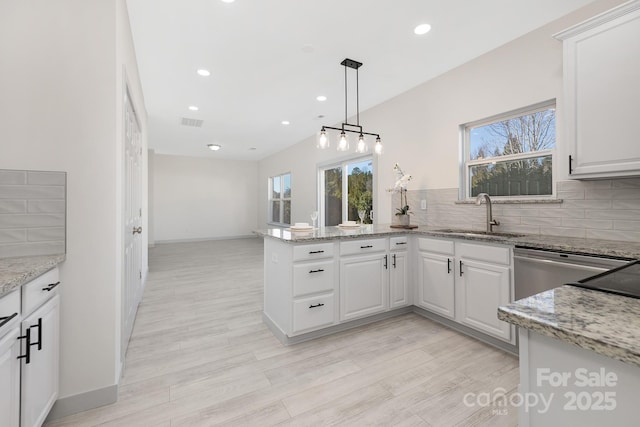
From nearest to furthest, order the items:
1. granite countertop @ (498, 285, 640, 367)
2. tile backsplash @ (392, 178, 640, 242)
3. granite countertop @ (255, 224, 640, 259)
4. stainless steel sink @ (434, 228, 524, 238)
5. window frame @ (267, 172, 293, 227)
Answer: granite countertop @ (498, 285, 640, 367)
granite countertop @ (255, 224, 640, 259)
tile backsplash @ (392, 178, 640, 242)
stainless steel sink @ (434, 228, 524, 238)
window frame @ (267, 172, 293, 227)

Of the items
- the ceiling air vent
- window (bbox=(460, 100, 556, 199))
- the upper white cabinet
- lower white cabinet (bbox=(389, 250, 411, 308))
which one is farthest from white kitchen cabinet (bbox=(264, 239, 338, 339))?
the ceiling air vent

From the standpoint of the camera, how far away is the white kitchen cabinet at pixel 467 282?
88.5 inches

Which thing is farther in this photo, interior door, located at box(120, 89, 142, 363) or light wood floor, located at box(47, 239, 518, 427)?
interior door, located at box(120, 89, 142, 363)

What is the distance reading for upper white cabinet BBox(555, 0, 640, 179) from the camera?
1.80 metres

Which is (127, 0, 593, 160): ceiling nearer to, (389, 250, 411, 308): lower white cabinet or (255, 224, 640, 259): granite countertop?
(255, 224, 640, 259): granite countertop

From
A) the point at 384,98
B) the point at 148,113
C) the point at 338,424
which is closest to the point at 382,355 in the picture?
the point at 338,424

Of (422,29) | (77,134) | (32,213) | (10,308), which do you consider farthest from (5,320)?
(422,29)

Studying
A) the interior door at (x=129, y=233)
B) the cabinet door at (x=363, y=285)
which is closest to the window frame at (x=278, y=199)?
the interior door at (x=129, y=233)

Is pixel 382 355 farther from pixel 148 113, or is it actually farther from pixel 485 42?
pixel 148 113

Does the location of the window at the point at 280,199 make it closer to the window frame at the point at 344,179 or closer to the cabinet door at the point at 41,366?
the window frame at the point at 344,179

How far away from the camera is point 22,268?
4.24ft

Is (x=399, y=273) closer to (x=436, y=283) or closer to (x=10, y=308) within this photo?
(x=436, y=283)

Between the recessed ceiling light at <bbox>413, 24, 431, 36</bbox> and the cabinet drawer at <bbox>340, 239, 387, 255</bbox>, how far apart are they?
6.45 feet

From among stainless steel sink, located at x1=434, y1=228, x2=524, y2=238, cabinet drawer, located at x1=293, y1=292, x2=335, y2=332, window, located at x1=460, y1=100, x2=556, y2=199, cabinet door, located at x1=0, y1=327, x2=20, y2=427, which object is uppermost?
window, located at x1=460, y1=100, x2=556, y2=199
